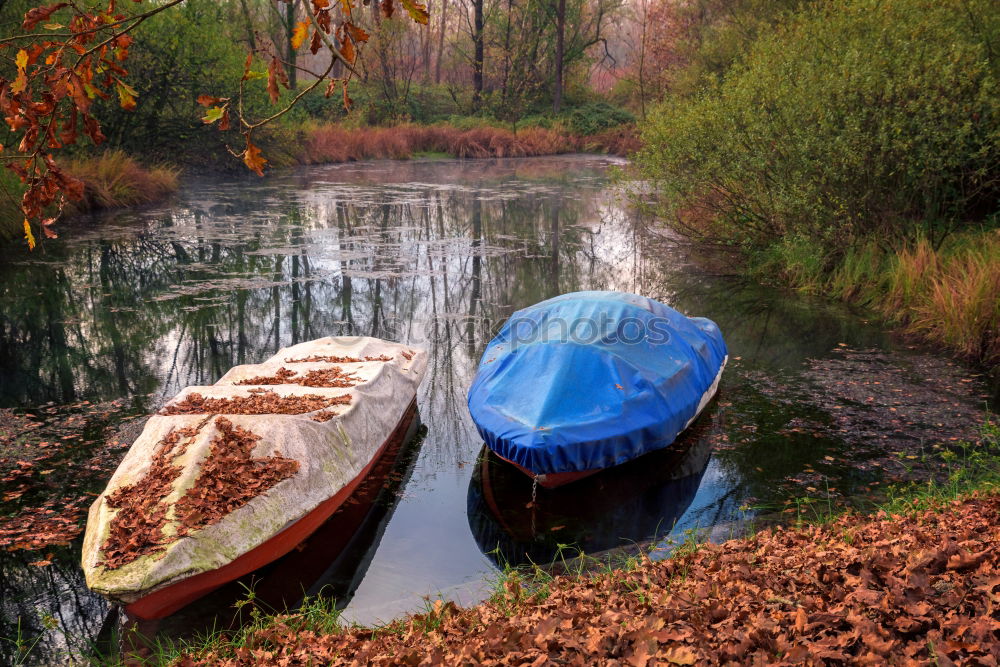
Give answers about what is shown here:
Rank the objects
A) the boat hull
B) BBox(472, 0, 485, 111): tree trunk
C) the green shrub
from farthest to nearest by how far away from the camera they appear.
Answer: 1. BBox(472, 0, 485, 111): tree trunk
2. the green shrub
3. the boat hull

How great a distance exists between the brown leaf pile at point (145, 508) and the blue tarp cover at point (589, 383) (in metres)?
2.58

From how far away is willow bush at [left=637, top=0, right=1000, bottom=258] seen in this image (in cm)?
1130

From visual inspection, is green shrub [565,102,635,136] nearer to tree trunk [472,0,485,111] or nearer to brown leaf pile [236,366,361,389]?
tree trunk [472,0,485,111]

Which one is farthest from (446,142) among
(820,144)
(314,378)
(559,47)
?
(314,378)

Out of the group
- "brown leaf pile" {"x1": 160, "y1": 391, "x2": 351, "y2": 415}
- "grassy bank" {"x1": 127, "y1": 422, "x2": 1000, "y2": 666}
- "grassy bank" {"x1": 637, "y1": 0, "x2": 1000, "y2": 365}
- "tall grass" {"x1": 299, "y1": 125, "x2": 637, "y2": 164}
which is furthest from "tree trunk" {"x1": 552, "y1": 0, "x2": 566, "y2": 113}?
"grassy bank" {"x1": 127, "y1": 422, "x2": 1000, "y2": 666}

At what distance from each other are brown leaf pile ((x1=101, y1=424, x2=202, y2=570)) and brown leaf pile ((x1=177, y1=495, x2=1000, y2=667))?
983 mm

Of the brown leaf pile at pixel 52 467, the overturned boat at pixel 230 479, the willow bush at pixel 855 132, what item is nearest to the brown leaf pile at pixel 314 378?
the overturned boat at pixel 230 479

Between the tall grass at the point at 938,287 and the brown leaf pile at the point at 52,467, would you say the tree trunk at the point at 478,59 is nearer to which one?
the tall grass at the point at 938,287

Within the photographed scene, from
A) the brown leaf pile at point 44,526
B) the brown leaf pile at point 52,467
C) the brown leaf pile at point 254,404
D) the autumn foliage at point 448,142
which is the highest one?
the autumn foliage at point 448,142

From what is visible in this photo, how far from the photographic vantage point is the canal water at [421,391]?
605cm

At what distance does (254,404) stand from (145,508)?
1.70 metres

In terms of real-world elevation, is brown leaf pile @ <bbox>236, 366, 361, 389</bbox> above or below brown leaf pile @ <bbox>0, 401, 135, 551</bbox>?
above

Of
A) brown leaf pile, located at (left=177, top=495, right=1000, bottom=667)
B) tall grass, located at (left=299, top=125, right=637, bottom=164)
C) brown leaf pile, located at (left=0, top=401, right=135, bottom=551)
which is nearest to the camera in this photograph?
brown leaf pile, located at (left=177, top=495, right=1000, bottom=667)

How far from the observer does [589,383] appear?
23.0ft
